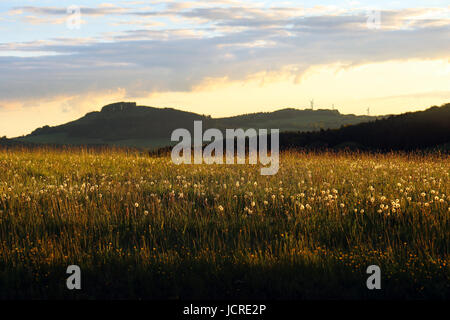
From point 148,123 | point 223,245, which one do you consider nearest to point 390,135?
point 223,245

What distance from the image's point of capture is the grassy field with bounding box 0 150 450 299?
5969 millimetres

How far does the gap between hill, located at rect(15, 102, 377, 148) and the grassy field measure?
244 feet

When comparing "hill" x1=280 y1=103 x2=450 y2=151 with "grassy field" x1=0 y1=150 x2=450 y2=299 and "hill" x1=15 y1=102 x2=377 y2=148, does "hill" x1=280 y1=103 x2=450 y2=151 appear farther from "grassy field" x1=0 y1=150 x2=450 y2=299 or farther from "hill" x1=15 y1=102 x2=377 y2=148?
"hill" x1=15 y1=102 x2=377 y2=148

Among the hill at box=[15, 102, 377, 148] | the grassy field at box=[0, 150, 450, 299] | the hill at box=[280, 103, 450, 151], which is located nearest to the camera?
the grassy field at box=[0, 150, 450, 299]

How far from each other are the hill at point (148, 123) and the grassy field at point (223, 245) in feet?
244

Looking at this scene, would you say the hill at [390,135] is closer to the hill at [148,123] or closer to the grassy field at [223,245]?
the grassy field at [223,245]

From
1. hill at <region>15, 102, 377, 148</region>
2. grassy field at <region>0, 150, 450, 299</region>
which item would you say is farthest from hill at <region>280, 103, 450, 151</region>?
hill at <region>15, 102, 377, 148</region>

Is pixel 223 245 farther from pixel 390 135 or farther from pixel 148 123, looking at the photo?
pixel 148 123

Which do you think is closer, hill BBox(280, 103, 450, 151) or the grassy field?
the grassy field

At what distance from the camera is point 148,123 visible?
100062 millimetres

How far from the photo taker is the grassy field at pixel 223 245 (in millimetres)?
5969

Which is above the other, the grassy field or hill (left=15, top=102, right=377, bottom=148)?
hill (left=15, top=102, right=377, bottom=148)

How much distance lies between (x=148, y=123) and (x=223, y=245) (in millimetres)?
94583
